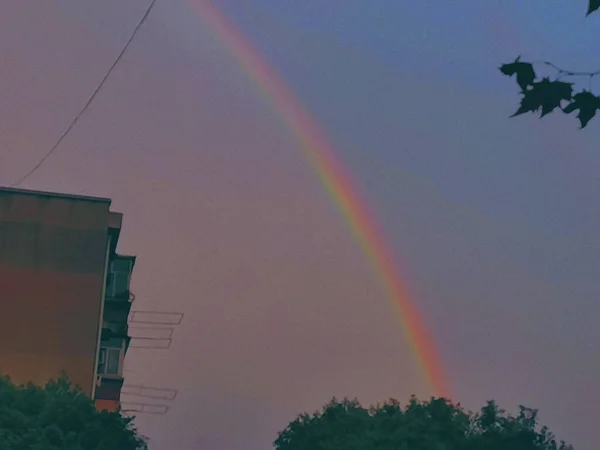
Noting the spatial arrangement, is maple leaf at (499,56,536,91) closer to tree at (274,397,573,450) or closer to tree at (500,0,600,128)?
tree at (500,0,600,128)

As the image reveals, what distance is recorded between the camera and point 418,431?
4172cm

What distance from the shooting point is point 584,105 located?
204 inches

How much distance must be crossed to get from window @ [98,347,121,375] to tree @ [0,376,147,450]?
1894cm

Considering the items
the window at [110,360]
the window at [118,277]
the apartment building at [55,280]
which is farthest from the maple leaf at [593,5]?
the window at [118,277]

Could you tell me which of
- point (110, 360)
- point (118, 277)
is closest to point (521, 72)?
point (110, 360)

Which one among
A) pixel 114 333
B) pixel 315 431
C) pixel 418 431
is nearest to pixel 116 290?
pixel 114 333

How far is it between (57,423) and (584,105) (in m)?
31.6

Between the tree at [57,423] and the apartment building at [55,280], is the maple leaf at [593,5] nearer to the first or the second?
the tree at [57,423]

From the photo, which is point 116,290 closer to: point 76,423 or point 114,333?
point 114,333

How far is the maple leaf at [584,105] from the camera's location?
5.18m

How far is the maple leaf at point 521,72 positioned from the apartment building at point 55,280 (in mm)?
48072

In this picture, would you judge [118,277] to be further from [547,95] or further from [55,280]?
[547,95]

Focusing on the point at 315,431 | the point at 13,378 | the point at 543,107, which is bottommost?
the point at 543,107

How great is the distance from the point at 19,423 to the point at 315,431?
1314cm
